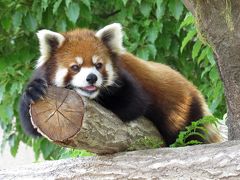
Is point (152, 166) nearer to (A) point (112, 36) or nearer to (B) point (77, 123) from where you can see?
(B) point (77, 123)

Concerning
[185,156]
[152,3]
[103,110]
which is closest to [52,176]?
[103,110]

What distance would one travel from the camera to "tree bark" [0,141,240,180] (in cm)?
314

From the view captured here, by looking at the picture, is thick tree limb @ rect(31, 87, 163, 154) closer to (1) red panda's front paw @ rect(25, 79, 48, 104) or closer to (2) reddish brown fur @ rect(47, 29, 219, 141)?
(1) red panda's front paw @ rect(25, 79, 48, 104)

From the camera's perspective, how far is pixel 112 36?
373 cm

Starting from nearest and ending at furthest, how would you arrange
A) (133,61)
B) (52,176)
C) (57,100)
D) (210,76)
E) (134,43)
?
1. (57,100)
2. (52,176)
3. (133,61)
4. (210,76)
5. (134,43)

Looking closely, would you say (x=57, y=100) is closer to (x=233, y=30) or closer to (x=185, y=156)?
(x=185, y=156)

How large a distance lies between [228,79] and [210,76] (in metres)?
1.46

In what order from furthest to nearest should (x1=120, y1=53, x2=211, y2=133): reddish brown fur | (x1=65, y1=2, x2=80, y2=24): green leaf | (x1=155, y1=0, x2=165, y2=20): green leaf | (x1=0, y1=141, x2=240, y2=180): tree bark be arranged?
(x1=155, y1=0, x2=165, y2=20): green leaf
(x1=65, y1=2, x2=80, y2=24): green leaf
(x1=120, y1=53, x2=211, y2=133): reddish brown fur
(x1=0, y1=141, x2=240, y2=180): tree bark

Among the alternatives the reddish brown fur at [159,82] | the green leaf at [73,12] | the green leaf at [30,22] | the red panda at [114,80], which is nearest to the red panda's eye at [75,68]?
the red panda at [114,80]

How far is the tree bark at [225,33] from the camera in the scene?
3.23m

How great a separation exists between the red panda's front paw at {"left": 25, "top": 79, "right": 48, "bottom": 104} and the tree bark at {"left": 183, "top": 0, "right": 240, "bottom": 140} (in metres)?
0.77

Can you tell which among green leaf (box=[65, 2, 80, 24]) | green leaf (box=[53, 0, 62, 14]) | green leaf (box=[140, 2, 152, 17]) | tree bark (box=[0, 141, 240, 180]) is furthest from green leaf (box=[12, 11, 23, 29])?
tree bark (box=[0, 141, 240, 180])

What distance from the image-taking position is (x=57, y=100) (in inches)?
121

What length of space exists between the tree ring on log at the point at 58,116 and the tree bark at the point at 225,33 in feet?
2.27
